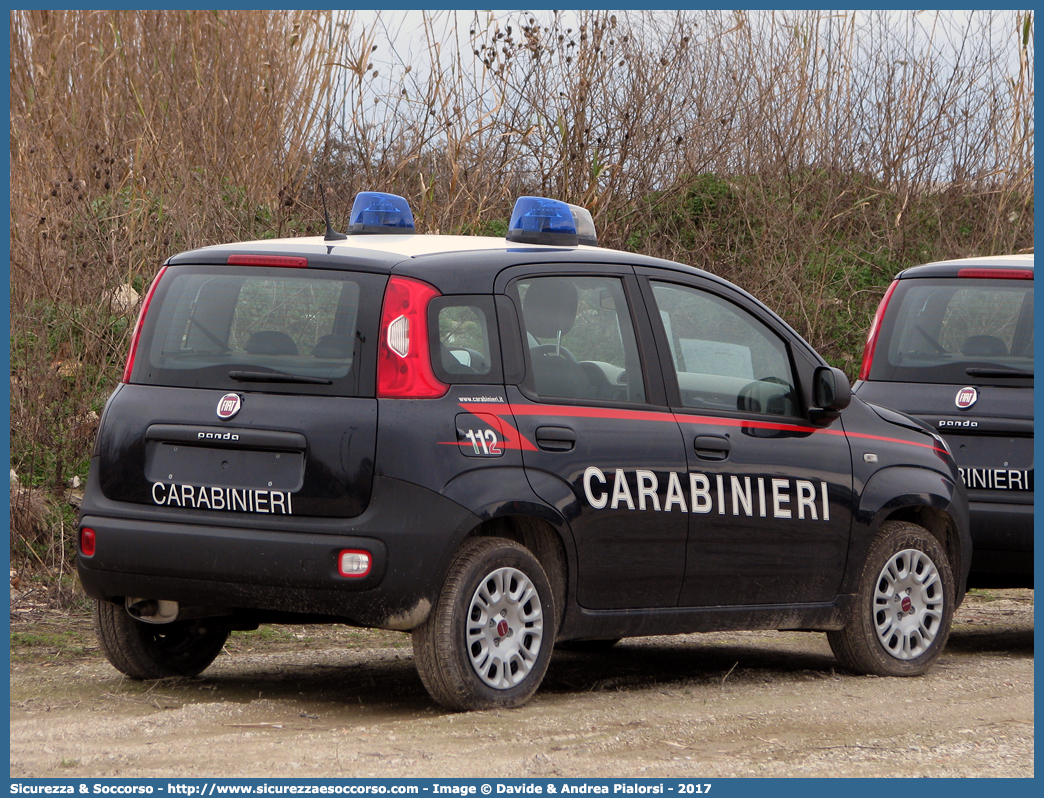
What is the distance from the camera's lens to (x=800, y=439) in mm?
7105

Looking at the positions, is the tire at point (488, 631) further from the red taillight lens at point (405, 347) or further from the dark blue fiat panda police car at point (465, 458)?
the red taillight lens at point (405, 347)

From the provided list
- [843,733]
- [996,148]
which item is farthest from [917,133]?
[843,733]

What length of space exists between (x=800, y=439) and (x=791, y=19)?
34.5 ft

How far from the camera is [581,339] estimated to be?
21.5ft

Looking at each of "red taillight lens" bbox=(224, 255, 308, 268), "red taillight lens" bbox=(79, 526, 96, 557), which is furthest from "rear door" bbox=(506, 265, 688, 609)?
"red taillight lens" bbox=(79, 526, 96, 557)

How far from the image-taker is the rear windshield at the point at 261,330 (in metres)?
5.88

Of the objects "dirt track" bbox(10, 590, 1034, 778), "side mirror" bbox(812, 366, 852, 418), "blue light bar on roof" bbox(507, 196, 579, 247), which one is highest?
"blue light bar on roof" bbox(507, 196, 579, 247)

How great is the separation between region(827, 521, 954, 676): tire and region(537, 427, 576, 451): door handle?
76.0 inches

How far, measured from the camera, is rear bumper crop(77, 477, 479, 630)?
5691mm

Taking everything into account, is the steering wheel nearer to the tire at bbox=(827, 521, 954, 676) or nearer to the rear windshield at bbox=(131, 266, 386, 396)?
the rear windshield at bbox=(131, 266, 386, 396)

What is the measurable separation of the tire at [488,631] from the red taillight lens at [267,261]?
4.19 ft

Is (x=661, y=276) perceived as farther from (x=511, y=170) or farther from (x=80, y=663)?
(x=511, y=170)

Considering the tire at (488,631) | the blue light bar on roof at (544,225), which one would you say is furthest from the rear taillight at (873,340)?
the tire at (488,631)

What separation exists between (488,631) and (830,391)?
2106 millimetres
